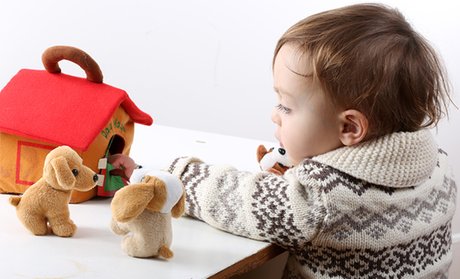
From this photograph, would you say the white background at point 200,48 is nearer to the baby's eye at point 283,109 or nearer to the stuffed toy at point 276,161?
the stuffed toy at point 276,161

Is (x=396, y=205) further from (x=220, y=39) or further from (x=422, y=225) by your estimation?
(x=220, y=39)

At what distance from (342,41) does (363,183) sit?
0.18 metres

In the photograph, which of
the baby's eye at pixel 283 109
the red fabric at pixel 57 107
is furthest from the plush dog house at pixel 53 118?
the baby's eye at pixel 283 109

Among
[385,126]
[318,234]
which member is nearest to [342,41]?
[385,126]

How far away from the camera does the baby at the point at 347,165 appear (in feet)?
2.83

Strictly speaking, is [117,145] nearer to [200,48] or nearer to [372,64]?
[372,64]

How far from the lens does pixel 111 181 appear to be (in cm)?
98

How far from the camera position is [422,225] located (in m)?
0.92

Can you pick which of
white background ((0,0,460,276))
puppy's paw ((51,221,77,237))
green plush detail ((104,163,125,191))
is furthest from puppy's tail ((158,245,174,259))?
white background ((0,0,460,276))

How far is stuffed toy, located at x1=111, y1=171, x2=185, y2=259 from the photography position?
73cm

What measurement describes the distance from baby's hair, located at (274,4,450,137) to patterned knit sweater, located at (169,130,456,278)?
0.11 ft

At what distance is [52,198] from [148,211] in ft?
0.39

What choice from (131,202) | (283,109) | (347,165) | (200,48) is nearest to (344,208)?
(347,165)

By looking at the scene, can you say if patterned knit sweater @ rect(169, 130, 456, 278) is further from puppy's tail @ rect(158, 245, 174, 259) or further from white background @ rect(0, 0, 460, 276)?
white background @ rect(0, 0, 460, 276)
